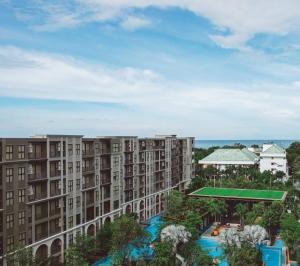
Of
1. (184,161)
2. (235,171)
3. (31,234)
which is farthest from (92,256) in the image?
(235,171)

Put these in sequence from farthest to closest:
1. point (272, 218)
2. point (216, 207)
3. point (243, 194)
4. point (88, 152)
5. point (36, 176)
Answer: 1. point (243, 194)
2. point (216, 207)
3. point (272, 218)
4. point (88, 152)
5. point (36, 176)

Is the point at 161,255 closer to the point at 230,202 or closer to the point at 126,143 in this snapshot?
Answer: the point at 126,143

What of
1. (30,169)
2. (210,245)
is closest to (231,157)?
(210,245)

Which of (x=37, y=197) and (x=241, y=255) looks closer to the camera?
(x=241, y=255)

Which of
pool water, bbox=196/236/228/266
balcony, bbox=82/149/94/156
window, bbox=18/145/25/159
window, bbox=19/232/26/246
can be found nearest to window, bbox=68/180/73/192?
balcony, bbox=82/149/94/156

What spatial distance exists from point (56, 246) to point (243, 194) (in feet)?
116

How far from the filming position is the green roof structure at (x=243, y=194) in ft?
203

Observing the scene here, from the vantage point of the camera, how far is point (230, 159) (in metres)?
100

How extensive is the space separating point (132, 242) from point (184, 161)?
40.8 meters

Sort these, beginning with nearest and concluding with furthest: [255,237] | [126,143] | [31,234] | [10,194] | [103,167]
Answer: [10,194], [31,234], [255,237], [103,167], [126,143]

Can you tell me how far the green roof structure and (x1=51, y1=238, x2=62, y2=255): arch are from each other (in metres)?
29.0

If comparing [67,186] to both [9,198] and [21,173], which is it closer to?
[21,173]

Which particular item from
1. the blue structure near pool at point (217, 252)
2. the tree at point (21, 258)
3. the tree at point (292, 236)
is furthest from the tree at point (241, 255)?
the tree at point (21, 258)

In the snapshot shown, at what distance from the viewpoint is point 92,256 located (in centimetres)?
4447
